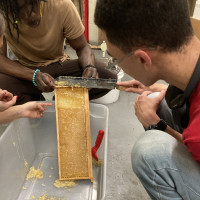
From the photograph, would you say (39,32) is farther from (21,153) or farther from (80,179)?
(80,179)

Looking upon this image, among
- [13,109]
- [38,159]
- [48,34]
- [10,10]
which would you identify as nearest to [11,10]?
[10,10]

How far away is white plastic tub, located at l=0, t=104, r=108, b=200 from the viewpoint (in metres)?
1.10

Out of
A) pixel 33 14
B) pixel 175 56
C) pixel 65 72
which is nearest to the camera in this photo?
pixel 175 56

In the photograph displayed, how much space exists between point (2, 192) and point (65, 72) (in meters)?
0.87

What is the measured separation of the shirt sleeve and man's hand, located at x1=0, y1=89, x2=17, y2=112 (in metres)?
0.61

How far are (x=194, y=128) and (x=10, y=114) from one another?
93 centimetres

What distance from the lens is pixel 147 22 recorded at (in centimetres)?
61

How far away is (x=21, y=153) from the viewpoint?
4.08 feet

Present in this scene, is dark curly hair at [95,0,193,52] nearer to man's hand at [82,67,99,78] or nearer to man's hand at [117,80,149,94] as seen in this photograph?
man's hand at [117,80,149,94]

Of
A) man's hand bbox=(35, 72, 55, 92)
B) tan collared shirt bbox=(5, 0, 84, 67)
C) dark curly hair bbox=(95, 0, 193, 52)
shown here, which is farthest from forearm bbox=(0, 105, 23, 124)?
dark curly hair bbox=(95, 0, 193, 52)

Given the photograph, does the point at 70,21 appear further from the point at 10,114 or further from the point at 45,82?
the point at 10,114

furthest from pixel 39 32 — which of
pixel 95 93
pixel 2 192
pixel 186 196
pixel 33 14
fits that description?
pixel 186 196

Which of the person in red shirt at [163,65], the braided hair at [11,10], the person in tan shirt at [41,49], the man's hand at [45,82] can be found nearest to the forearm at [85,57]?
the person in tan shirt at [41,49]

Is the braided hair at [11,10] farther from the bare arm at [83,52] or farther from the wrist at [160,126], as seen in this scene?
the wrist at [160,126]
